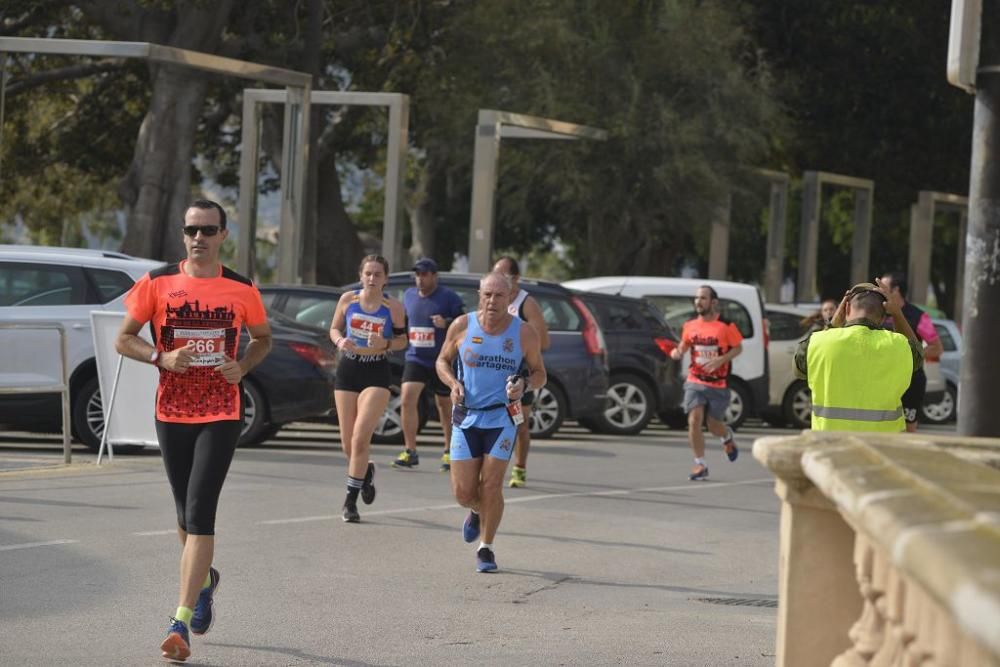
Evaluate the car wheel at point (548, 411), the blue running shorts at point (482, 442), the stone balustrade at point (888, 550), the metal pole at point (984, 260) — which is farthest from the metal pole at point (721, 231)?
the stone balustrade at point (888, 550)

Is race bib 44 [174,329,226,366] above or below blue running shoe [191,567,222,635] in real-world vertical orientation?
above

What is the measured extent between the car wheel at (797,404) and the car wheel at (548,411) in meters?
5.33

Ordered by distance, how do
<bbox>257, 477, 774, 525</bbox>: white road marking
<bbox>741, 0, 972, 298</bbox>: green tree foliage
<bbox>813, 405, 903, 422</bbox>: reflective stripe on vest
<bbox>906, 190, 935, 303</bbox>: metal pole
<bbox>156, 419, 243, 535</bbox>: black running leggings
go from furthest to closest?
1. <bbox>741, 0, 972, 298</bbox>: green tree foliage
2. <bbox>906, 190, 935, 303</bbox>: metal pole
3. <bbox>257, 477, 774, 525</bbox>: white road marking
4. <bbox>813, 405, 903, 422</bbox>: reflective stripe on vest
5. <bbox>156, 419, 243, 535</bbox>: black running leggings

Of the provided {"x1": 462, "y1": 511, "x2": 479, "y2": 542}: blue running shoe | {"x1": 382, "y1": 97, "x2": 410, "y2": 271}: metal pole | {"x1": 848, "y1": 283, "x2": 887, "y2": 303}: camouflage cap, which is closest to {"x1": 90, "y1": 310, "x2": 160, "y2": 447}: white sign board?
{"x1": 462, "y1": 511, "x2": 479, "y2": 542}: blue running shoe

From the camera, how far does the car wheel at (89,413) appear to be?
52.4 ft

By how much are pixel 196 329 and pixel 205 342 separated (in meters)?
0.07

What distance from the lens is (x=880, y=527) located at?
2.74 metres

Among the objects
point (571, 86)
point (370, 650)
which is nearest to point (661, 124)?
point (571, 86)

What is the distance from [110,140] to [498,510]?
2987 centimetres

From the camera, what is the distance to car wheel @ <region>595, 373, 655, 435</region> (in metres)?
21.1

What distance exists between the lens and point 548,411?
19781mm

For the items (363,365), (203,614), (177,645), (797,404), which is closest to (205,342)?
(203,614)

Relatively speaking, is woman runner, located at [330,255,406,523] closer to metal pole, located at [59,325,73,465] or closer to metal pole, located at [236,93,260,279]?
metal pole, located at [59,325,73,465]

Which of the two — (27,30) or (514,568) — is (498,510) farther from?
(27,30)
